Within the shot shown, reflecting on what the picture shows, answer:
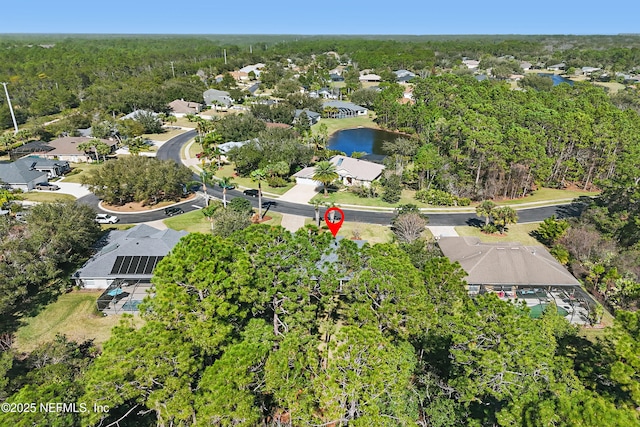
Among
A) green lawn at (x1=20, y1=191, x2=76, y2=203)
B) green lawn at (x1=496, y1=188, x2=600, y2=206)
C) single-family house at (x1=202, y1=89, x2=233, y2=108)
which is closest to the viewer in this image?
green lawn at (x1=20, y1=191, x2=76, y2=203)

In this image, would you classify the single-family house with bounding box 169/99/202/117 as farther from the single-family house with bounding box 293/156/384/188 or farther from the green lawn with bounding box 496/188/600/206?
the green lawn with bounding box 496/188/600/206

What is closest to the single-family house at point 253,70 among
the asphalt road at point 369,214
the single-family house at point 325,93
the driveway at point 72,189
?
the single-family house at point 325,93

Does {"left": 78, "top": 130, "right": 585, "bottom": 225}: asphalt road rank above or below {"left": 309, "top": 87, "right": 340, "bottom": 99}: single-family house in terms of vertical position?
below

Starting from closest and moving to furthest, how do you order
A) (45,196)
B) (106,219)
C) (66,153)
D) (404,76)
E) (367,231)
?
(367,231), (106,219), (45,196), (66,153), (404,76)

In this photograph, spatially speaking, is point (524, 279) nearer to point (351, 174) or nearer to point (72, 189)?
point (351, 174)

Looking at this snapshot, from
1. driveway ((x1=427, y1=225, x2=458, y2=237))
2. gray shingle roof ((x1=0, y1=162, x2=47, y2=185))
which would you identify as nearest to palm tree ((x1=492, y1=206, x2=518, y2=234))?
driveway ((x1=427, y1=225, x2=458, y2=237))

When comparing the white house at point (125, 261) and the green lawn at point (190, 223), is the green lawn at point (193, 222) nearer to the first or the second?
the green lawn at point (190, 223)

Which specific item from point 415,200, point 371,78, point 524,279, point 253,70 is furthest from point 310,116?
point 253,70
